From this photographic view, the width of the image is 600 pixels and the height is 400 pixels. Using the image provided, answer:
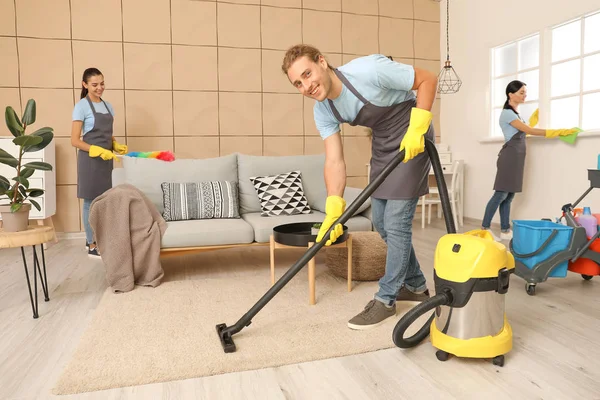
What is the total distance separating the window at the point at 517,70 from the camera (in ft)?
14.0

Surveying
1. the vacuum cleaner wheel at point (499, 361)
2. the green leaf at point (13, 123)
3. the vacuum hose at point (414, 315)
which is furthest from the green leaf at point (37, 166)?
the vacuum cleaner wheel at point (499, 361)

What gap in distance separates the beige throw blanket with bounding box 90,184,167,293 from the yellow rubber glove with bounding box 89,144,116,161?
92cm

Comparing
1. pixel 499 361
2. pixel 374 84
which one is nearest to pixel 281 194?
pixel 374 84

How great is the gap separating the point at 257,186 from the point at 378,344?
69.0 inches

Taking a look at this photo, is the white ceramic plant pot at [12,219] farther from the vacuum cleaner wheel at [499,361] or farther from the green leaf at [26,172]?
the vacuum cleaner wheel at [499,361]

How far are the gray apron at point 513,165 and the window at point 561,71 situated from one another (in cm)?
42

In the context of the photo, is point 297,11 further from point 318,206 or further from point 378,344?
point 378,344

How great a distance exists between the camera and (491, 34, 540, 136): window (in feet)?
14.0

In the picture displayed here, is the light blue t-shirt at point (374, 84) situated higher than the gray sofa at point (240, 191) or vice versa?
the light blue t-shirt at point (374, 84)

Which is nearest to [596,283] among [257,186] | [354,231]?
[354,231]

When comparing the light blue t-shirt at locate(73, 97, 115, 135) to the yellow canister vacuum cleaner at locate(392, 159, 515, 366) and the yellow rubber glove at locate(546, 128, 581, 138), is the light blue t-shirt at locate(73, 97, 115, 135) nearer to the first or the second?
the yellow canister vacuum cleaner at locate(392, 159, 515, 366)

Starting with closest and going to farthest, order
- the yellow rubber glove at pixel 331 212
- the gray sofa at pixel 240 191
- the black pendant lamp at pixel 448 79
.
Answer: the yellow rubber glove at pixel 331 212
the gray sofa at pixel 240 191
the black pendant lamp at pixel 448 79

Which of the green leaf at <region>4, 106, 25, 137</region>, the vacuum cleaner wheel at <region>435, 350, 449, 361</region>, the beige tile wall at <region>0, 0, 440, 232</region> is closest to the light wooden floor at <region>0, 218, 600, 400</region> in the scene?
the vacuum cleaner wheel at <region>435, 350, 449, 361</region>

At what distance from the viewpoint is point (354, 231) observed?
2.96 metres
